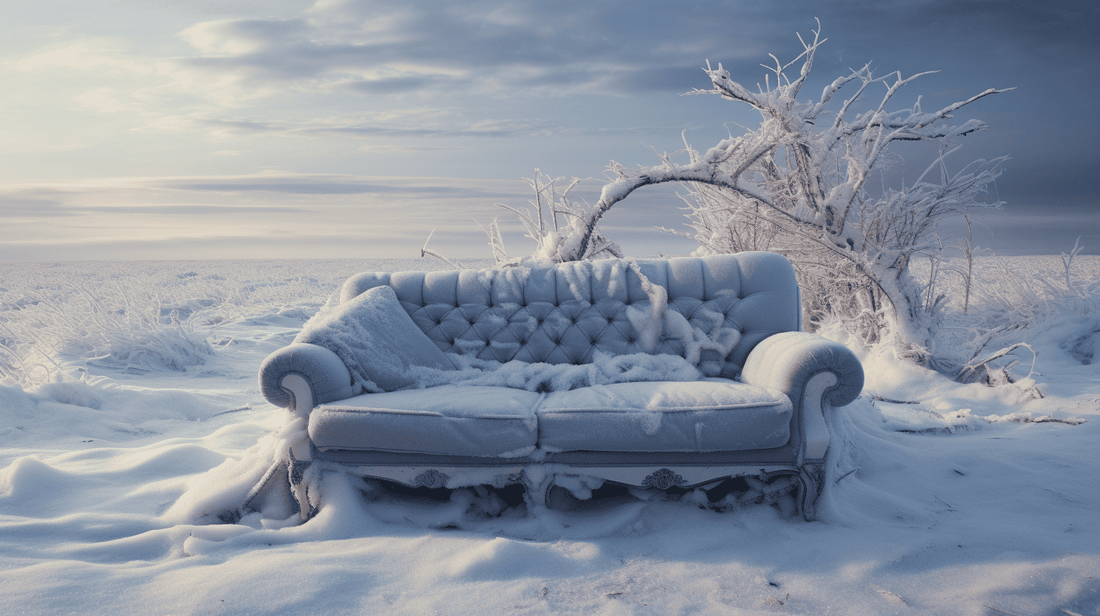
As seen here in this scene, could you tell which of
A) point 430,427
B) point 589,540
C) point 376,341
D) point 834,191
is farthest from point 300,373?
point 834,191

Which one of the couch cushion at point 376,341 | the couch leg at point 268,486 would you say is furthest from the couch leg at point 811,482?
the couch leg at point 268,486

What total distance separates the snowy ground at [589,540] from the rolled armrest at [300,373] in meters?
0.33

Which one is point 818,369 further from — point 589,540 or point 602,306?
point 602,306

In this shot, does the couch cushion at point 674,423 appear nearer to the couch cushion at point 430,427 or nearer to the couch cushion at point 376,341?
the couch cushion at point 430,427

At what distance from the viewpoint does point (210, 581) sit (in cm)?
159

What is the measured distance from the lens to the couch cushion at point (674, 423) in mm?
1927

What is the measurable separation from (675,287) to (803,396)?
0.97m

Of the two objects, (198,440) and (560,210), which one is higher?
(560,210)

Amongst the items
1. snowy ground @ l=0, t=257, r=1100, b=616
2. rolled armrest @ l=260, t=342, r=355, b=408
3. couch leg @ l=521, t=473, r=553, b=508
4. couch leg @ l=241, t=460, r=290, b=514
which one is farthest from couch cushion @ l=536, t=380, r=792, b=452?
couch leg @ l=241, t=460, r=290, b=514

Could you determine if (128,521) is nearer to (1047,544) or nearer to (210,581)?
(210,581)

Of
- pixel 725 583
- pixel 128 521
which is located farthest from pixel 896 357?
pixel 128 521

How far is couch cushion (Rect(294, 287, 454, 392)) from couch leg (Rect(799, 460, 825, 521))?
1.54 m

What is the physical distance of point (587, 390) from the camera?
225 centimetres

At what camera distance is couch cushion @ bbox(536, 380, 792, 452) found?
193cm
